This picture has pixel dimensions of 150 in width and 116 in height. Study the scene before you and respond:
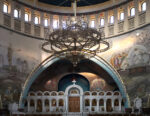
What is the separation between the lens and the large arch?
29878 millimetres

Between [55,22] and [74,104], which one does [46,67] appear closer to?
[74,104]

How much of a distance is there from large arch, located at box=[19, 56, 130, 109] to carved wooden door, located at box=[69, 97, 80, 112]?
17.1ft

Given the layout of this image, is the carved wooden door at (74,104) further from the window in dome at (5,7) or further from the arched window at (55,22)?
the window in dome at (5,7)

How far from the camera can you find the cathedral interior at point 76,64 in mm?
27922

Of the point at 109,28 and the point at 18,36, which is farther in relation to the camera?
the point at 109,28

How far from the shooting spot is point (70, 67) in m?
36.1

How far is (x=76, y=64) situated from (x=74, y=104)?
334 inches

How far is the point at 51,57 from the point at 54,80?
175 inches

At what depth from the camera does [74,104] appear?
107 ft

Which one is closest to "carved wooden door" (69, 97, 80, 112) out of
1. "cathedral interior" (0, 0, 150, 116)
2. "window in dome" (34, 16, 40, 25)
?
"cathedral interior" (0, 0, 150, 116)

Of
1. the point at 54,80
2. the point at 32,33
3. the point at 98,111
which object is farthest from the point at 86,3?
the point at 98,111

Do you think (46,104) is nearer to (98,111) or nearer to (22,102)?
(22,102)

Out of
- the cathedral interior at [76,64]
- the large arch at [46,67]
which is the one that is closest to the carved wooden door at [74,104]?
the cathedral interior at [76,64]

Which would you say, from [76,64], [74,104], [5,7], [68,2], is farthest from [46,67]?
[68,2]
